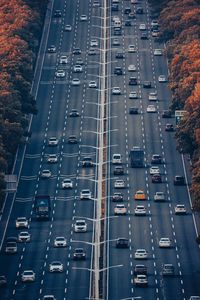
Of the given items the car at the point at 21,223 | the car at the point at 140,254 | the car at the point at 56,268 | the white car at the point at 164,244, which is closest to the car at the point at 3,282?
the car at the point at 56,268

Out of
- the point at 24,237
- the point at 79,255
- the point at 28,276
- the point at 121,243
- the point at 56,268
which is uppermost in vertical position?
the point at 24,237

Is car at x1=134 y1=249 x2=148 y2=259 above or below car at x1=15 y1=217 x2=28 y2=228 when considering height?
below

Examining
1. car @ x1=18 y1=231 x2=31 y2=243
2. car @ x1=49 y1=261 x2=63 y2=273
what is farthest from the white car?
car @ x1=18 y1=231 x2=31 y2=243

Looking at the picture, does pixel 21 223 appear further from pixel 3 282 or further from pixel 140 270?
pixel 140 270

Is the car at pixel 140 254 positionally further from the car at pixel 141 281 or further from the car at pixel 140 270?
the car at pixel 141 281

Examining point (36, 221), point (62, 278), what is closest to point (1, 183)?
point (36, 221)

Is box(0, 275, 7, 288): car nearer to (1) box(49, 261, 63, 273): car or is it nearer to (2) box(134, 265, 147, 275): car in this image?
(1) box(49, 261, 63, 273): car

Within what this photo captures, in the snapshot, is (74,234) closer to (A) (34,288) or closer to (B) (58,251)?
(B) (58,251)

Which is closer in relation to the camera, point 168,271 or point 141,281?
point 141,281

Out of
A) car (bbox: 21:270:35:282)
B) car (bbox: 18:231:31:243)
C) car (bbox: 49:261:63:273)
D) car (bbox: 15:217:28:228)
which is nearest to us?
car (bbox: 21:270:35:282)

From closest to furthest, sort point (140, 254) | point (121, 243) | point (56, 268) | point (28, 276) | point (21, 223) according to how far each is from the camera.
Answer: point (28, 276)
point (56, 268)
point (140, 254)
point (121, 243)
point (21, 223)

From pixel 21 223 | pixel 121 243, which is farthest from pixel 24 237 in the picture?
pixel 121 243
